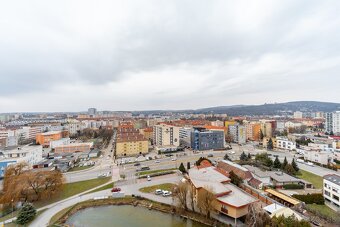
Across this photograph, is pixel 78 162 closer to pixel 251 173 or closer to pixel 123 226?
pixel 123 226

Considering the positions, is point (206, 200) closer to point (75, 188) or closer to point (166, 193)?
point (166, 193)

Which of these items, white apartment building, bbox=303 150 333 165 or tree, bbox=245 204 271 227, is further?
white apartment building, bbox=303 150 333 165

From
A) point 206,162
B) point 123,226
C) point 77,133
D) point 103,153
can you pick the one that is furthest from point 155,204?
point 77,133

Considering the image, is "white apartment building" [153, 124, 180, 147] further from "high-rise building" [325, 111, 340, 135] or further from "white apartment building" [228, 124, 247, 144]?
"high-rise building" [325, 111, 340, 135]

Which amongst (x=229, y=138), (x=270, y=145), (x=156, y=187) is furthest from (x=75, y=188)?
(x=229, y=138)

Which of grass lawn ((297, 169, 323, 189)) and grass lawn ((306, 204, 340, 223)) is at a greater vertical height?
grass lawn ((306, 204, 340, 223))

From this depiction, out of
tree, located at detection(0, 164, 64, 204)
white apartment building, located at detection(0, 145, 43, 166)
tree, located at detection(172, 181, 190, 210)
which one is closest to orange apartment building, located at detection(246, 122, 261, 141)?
tree, located at detection(172, 181, 190, 210)

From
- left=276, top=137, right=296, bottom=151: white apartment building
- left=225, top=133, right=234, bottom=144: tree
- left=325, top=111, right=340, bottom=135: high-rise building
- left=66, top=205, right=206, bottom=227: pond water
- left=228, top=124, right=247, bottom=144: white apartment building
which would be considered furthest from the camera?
left=325, top=111, right=340, bottom=135: high-rise building

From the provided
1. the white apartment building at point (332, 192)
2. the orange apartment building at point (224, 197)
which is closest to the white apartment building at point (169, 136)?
the orange apartment building at point (224, 197)
